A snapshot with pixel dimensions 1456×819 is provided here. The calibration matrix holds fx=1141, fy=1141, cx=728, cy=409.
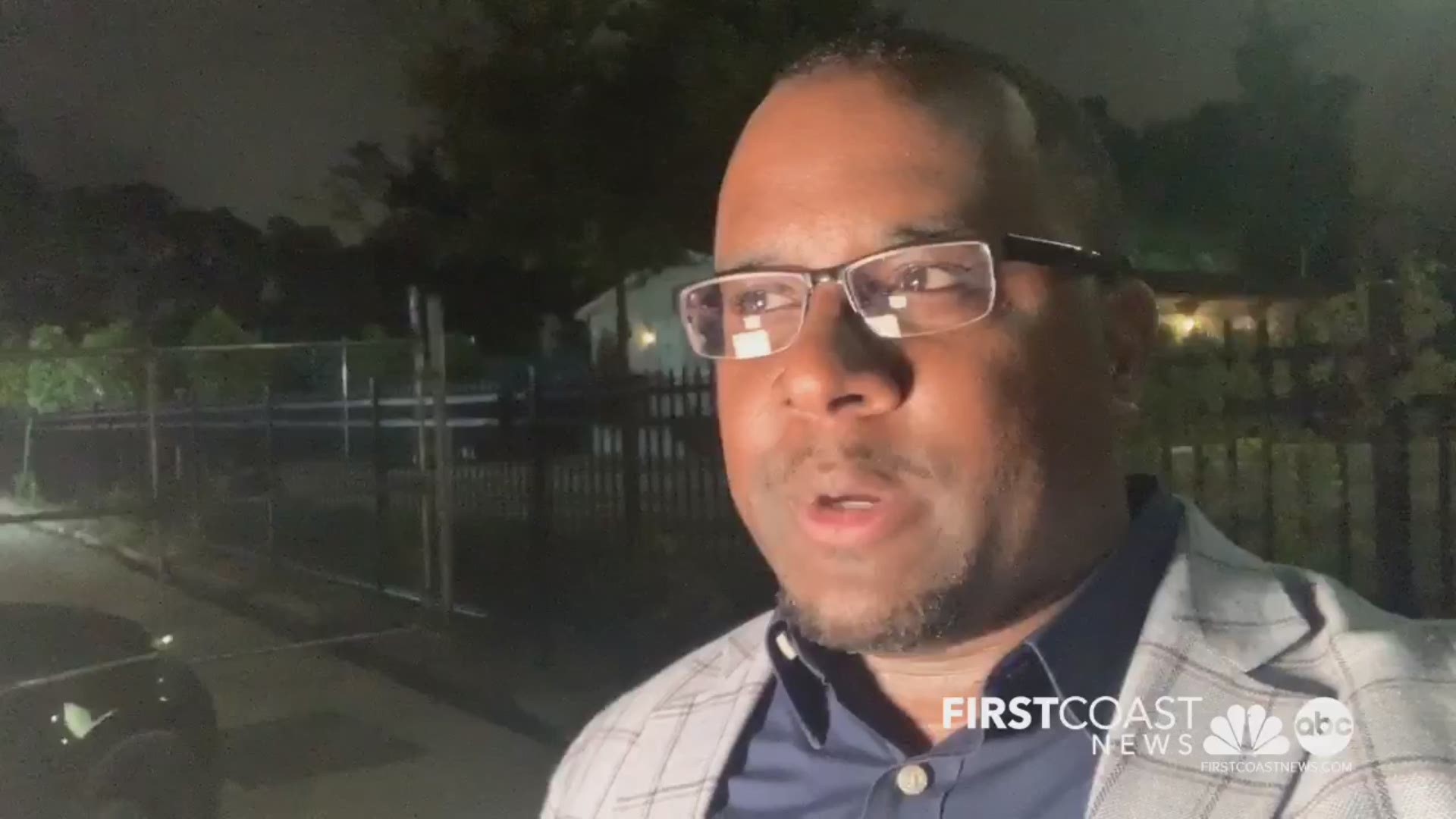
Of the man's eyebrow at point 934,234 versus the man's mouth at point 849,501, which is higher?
the man's eyebrow at point 934,234

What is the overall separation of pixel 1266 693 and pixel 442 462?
1030 mm

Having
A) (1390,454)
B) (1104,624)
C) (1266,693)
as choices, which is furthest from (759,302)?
(1390,454)

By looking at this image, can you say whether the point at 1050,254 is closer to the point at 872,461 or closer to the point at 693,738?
the point at 872,461

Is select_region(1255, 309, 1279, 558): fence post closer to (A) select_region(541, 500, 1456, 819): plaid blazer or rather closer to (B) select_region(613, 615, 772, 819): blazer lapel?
(A) select_region(541, 500, 1456, 819): plaid blazer

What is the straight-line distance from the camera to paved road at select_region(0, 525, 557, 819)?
1499 millimetres

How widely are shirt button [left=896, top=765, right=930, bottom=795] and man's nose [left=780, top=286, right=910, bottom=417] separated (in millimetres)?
291

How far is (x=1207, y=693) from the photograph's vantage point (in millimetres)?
831

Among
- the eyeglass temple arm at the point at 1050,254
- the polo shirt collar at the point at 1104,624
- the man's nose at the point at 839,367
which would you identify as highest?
the eyeglass temple arm at the point at 1050,254

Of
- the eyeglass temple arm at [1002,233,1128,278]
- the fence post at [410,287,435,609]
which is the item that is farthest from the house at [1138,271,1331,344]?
the fence post at [410,287,435,609]

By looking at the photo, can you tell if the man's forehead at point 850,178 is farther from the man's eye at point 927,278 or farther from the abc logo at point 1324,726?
the abc logo at point 1324,726

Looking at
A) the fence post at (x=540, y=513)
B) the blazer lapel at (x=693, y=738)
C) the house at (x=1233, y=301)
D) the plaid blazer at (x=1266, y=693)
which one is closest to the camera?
the plaid blazer at (x=1266, y=693)

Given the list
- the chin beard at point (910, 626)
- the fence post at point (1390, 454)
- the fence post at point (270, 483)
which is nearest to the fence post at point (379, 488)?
the fence post at point (270, 483)

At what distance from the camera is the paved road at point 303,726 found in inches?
59.0

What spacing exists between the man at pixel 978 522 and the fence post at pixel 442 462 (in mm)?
564
